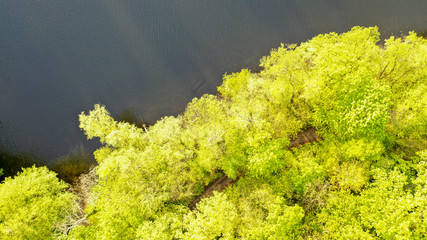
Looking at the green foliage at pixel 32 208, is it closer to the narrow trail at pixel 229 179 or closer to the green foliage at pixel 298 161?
the green foliage at pixel 298 161

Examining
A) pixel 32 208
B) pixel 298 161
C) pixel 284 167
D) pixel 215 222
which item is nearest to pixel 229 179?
pixel 284 167

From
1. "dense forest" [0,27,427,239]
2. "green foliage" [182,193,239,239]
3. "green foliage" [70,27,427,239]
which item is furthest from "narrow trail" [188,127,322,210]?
"green foliage" [182,193,239,239]

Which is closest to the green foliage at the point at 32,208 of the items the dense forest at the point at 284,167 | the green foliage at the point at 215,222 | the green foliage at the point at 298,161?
the dense forest at the point at 284,167

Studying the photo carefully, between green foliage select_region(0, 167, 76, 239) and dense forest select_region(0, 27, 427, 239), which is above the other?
green foliage select_region(0, 167, 76, 239)

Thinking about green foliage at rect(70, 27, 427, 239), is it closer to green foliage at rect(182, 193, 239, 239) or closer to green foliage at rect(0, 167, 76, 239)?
green foliage at rect(182, 193, 239, 239)

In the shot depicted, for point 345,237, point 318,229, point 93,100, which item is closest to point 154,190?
point 318,229

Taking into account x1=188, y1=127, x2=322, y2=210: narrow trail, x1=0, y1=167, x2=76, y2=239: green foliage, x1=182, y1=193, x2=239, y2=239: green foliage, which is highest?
x1=0, y1=167, x2=76, y2=239: green foliage
